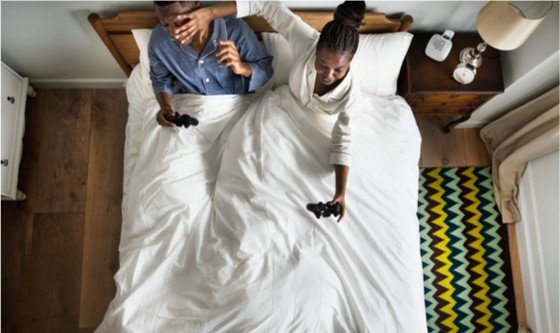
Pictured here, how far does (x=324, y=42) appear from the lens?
3.34 feet

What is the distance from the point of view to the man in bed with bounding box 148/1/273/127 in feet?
3.90

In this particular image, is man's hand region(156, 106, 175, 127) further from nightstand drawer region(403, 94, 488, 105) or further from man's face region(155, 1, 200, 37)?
nightstand drawer region(403, 94, 488, 105)

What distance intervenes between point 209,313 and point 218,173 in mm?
483

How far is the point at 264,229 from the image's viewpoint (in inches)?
47.1

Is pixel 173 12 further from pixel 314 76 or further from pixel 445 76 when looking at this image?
pixel 445 76

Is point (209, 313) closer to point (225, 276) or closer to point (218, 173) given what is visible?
point (225, 276)

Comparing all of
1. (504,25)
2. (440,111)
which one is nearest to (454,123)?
(440,111)

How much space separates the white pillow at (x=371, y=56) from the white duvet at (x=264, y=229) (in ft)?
0.45

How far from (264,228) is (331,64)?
55cm

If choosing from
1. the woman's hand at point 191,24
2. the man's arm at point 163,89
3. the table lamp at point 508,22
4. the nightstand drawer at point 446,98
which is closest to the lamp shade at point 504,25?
the table lamp at point 508,22

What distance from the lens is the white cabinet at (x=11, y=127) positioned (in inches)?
63.2

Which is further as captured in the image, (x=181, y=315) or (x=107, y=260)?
(x=107, y=260)

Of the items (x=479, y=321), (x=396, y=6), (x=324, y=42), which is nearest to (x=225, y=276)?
(x=324, y=42)

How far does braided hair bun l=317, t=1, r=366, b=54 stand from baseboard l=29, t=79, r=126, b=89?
4.02 ft
